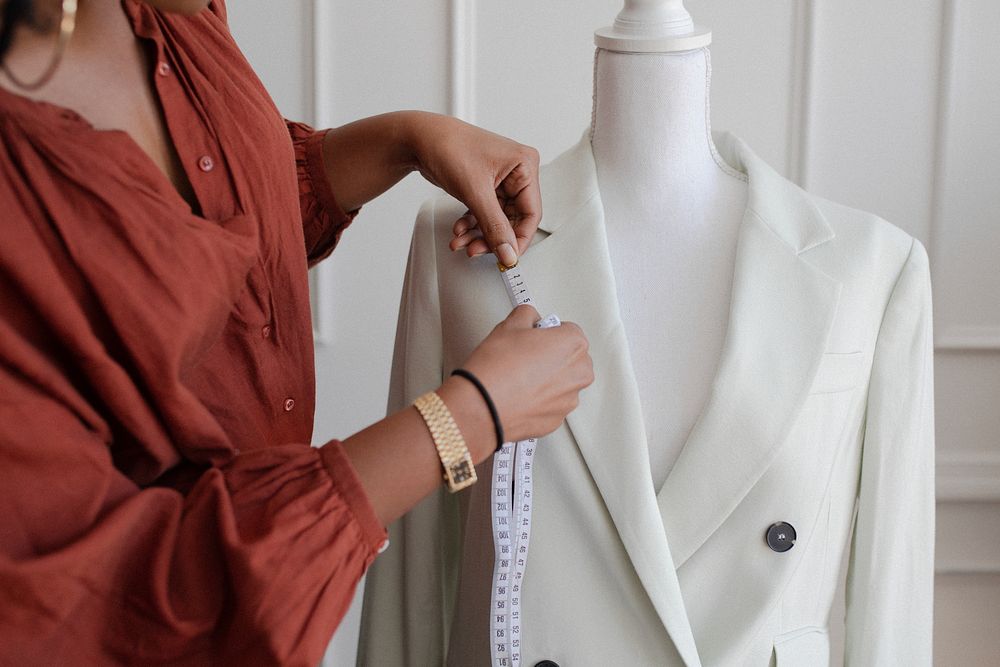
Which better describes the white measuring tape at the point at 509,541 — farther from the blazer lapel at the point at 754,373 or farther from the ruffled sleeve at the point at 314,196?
the ruffled sleeve at the point at 314,196

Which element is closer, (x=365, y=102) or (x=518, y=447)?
(x=518, y=447)

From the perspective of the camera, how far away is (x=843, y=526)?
1448 mm

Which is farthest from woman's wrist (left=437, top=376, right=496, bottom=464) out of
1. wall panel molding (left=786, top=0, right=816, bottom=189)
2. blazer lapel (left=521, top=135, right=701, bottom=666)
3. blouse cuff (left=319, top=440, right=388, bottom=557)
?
wall panel molding (left=786, top=0, right=816, bottom=189)

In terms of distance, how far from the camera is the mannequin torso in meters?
1.41

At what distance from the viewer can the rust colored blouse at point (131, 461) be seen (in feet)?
3.11

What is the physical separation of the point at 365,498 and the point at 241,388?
1.00ft

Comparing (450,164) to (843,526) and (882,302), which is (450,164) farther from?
(843,526)

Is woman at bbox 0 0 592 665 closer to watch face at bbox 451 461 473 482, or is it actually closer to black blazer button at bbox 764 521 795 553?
watch face at bbox 451 461 473 482

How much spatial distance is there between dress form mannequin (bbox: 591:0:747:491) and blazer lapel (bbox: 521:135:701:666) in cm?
5

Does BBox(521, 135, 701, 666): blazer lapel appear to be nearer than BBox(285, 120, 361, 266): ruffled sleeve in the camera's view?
Yes

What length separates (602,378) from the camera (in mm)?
1400

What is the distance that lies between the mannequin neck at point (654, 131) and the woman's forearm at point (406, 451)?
479mm

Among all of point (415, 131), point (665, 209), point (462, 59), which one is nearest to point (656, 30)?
point (665, 209)

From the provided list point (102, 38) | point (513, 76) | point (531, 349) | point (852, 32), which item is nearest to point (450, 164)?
point (531, 349)
